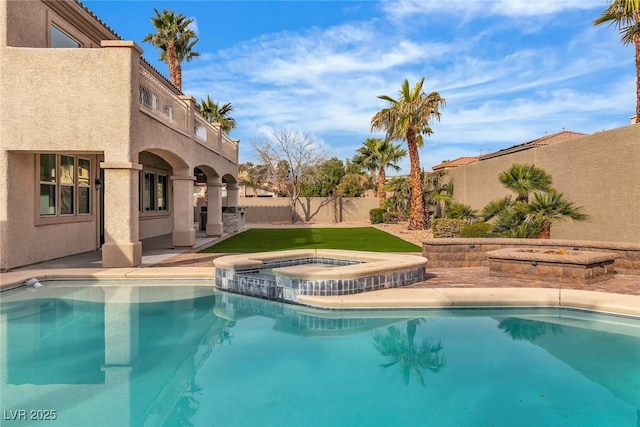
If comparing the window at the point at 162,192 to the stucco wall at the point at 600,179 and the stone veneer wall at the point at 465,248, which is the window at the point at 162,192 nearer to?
the stone veneer wall at the point at 465,248

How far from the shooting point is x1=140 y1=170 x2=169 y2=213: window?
1889 centimetres

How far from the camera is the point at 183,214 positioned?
15.3 metres

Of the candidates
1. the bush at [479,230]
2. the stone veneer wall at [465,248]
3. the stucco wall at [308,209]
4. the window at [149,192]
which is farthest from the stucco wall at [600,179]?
the stucco wall at [308,209]

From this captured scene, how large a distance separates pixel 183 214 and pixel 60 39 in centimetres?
662

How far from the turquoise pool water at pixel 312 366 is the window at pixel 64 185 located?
493 centimetres

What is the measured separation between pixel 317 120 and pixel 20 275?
29.8m

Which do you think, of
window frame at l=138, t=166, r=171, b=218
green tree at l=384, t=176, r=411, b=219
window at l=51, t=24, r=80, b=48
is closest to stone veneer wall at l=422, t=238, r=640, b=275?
window at l=51, t=24, r=80, b=48

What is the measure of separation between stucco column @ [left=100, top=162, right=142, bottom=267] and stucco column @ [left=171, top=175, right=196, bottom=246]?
14.4 feet

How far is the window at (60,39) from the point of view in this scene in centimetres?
1134

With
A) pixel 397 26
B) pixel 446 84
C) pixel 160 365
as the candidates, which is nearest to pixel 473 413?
pixel 160 365

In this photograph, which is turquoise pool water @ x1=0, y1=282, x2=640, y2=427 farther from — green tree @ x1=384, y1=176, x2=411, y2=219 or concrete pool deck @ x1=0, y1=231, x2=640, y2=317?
green tree @ x1=384, y1=176, x2=411, y2=219

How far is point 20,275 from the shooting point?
9234 mm

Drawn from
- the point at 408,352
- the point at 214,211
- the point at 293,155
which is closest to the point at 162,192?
the point at 214,211

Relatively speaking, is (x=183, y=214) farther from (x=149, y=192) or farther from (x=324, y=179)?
(x=324, y=179)
